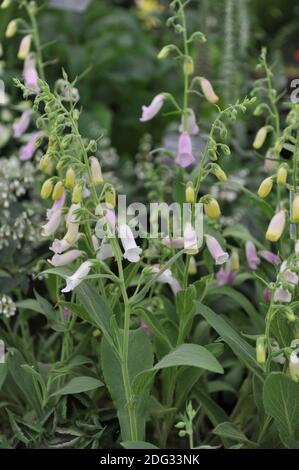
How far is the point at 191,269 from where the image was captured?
1.72 meters

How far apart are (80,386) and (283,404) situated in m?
0.35

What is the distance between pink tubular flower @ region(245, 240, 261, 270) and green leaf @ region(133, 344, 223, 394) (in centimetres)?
41

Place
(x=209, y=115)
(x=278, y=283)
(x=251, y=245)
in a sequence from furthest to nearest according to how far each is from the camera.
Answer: (x=209, y=115) → (x=251, y=245) → (x=278, y=283)

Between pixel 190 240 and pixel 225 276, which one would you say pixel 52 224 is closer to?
pixel 190 240

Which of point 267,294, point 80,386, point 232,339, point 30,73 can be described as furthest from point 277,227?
point 30,73

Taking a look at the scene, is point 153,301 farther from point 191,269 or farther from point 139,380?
point 139,380

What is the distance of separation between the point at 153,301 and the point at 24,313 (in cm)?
35

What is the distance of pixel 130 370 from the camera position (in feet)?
4.92

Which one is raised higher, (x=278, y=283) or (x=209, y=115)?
(x=278, y=283)

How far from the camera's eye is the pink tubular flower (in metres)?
1.75

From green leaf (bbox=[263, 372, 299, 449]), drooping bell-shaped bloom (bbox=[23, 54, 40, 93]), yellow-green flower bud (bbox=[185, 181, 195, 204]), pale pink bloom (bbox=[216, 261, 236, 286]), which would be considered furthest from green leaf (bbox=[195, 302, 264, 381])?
drooping bell-shaped bloom (bbox=[23, 54, 40, 93])

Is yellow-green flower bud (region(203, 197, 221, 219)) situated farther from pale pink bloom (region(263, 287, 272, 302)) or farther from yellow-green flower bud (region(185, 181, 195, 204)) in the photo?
pale pink bloom (region(263, 287, 272, 302))

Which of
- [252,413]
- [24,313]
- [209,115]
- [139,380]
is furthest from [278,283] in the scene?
[209,115]
